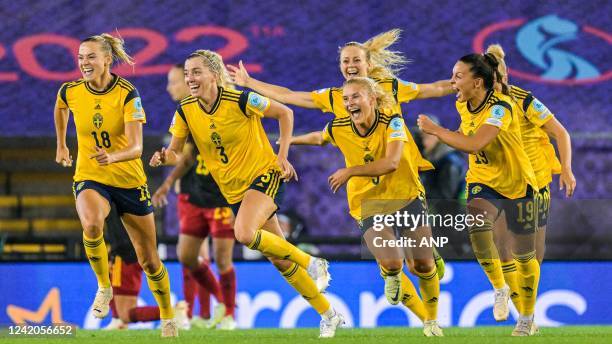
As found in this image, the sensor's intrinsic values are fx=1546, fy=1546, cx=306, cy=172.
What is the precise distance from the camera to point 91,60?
9.76 meters

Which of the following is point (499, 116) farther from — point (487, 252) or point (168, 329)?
point (168, 329)

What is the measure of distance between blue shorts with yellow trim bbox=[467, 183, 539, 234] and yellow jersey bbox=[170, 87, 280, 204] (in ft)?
4.48

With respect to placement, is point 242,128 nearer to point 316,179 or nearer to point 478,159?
point 478,159

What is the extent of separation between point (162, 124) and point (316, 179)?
1.50m

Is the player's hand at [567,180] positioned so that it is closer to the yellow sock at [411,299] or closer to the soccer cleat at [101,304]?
the yellow sock at [411,299]

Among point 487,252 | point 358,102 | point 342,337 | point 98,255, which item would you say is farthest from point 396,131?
point 98,255

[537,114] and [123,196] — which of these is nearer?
[123,196]

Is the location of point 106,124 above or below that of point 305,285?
above

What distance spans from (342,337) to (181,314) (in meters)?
2.56

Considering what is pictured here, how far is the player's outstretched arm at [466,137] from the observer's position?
924 centimetres

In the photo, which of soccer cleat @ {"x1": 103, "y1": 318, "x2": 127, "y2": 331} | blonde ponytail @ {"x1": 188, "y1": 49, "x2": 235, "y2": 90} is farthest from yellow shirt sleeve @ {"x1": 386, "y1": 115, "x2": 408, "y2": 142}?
soccer cleat @ {"x1": 103, "y1": 318, "x2": 127, "y2": 331}

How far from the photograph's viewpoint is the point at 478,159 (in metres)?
9.96

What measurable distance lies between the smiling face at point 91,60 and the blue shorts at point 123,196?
26.9 inches

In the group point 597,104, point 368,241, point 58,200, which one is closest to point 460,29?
point 597,104
